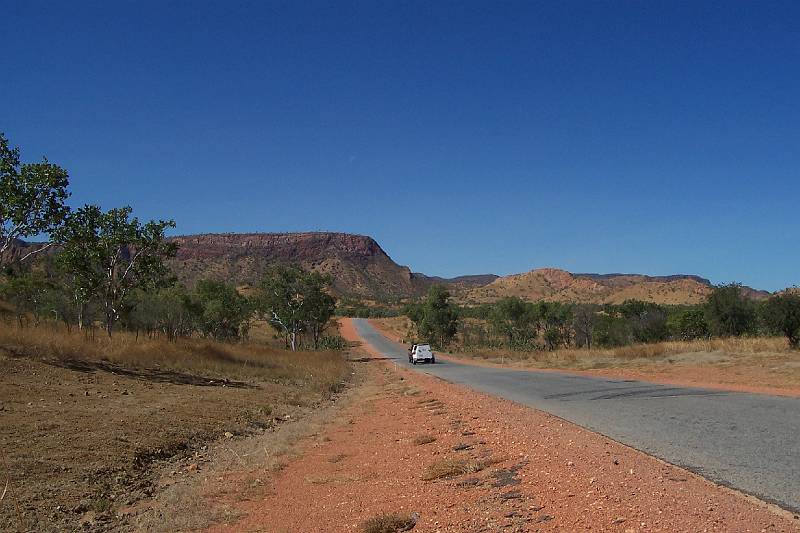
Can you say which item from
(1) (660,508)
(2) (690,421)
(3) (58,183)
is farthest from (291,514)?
(3) (58,183)

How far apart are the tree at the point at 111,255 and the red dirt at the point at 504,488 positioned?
16.1 meters

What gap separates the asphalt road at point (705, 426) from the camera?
286 inches

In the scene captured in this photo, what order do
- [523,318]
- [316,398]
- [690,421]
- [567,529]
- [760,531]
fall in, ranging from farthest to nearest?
[523,318] → [316,398] → [690,421] → [567,529] → [760,531]

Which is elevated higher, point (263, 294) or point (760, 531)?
point (263, 294)

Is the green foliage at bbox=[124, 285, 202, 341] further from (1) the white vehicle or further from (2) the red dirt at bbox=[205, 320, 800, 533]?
(2) the red dirt at bbox=[205, 320, 800, 533]

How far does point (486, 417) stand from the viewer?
1352 cm

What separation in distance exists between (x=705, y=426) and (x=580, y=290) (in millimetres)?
157448

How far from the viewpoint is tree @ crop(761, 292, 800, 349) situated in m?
34.9

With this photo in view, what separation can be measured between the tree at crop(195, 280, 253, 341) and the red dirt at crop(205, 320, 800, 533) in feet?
122

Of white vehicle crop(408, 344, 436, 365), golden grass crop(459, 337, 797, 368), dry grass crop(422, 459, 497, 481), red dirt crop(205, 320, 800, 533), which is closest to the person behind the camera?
red dirt crop(205, 320, 800, 533)

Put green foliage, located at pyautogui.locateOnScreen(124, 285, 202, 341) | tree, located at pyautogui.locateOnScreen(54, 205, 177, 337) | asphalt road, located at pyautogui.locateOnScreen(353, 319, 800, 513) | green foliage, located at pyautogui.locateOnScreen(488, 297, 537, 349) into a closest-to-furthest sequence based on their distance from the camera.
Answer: asphalt road, located at pyautogui.locateOnScreen(353, 319, 800, 513) < tree, located at pyautogui.locateOnScreen(54, 205, 177, 337) < green foliage, located at pyautogui.locateOnScreen(124, 285, 202, 341) < green foliage, located at pyautogui.locateOnScreen(488, 297, 537, 349)

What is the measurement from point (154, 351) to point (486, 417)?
15.3 m

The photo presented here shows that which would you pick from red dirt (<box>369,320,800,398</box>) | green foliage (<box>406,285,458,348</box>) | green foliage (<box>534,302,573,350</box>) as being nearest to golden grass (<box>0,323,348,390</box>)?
red dirt (<box>369,320,800,398</box>)

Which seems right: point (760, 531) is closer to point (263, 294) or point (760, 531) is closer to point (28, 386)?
point (28, 386)
